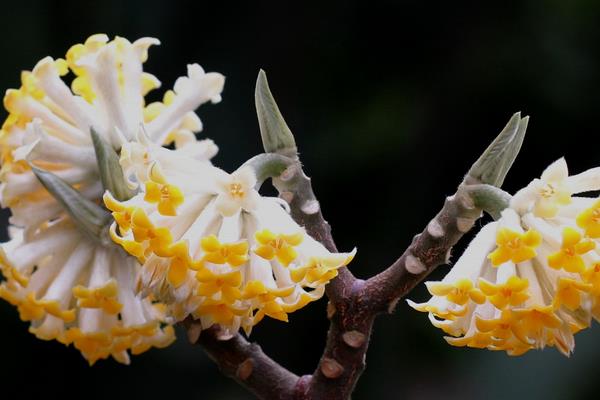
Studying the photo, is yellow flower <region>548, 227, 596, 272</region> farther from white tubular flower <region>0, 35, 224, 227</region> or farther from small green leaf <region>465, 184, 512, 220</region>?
white tubular flower <region>0, 35, 224, 227</region>

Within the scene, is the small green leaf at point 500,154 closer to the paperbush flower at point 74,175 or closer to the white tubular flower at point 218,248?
the white tubular flower at point 218,248

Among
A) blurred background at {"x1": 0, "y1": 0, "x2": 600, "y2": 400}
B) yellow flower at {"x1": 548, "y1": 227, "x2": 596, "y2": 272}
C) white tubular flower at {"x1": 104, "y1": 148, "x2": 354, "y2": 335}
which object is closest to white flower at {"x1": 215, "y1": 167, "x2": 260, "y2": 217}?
white tubular flower at {"x1": 104, "y1": 148, "x2": 354, "y2": 335}

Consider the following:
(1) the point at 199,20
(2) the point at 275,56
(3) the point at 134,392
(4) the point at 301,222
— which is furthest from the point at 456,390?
(4) the point at 301,222

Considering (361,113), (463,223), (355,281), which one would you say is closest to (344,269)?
(355,281)

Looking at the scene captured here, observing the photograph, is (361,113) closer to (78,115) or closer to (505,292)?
(78,115)

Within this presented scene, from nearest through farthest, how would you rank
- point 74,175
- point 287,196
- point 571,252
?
1. point 571,252
2. point 287,196
3. point 74,175

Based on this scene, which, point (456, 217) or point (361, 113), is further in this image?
point (361, 113)
